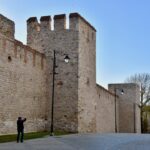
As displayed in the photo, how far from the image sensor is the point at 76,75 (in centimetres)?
3020

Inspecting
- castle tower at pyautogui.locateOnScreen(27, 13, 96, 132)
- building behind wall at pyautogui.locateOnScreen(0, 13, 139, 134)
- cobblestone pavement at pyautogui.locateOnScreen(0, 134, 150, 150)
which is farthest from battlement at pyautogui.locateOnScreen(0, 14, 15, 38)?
cobblestone pavement at pyautogui.locateOnScreen(0, 134, 150, 150)

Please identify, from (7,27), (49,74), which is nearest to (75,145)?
(7,27)

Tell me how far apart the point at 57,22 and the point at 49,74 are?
3.90m

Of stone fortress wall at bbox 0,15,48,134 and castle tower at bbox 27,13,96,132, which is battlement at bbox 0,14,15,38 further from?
castle tower at bbox 27,13,96,132

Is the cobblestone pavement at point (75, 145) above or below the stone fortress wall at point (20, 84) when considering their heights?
below

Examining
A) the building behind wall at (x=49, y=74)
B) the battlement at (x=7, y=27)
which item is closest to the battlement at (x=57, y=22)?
the building behind wall at (x=49, y=74)

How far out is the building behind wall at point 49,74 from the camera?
2527 centimetres

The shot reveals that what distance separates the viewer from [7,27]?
26.2m

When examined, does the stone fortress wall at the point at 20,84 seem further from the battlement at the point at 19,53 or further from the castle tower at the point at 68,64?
the castle tower at the point at 68,64

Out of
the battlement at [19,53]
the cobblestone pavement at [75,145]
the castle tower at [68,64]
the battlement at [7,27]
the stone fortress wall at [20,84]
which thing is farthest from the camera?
the castle tower at [68,64]

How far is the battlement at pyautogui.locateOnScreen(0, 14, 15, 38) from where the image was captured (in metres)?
25.4

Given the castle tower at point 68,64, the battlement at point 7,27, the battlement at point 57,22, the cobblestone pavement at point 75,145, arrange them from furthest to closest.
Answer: the battlement at point 57,22 → the castle tower at point 68,64 → the battlement at point 7,27 → the cobblestone pavement at point 75,145

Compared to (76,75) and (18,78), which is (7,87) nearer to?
(18,78)

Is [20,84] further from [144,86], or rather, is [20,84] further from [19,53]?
[144,86]
